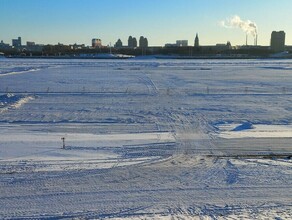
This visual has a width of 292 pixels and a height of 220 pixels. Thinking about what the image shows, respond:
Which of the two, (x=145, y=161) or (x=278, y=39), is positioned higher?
(x=278, y=39)

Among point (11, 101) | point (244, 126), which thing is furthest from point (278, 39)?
point (244, 126)

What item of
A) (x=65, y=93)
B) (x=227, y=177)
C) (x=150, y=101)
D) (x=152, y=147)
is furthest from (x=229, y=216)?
(x=65, y=93)

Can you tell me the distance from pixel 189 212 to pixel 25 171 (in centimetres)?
470

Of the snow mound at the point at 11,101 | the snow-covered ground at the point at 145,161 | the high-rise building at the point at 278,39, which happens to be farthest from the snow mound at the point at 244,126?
the high-rise building at the point at 278,39

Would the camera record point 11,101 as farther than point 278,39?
No

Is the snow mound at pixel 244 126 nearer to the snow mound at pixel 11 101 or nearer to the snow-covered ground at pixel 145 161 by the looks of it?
the snow-covered ground at pixel 145 161

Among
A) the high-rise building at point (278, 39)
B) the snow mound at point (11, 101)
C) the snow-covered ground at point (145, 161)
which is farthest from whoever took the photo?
the high-rise building at point (278, 39)

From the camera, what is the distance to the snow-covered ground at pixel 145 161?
7504mm

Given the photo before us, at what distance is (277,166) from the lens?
10102 mm

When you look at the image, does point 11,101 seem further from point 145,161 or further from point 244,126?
point 145,161

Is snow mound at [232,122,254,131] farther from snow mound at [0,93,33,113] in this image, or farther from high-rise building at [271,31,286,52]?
high-rise building at [271,31,286,52]

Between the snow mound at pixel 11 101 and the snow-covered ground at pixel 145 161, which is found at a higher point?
the snow mound at pixel 11 101

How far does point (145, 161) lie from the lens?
10578 millimetres

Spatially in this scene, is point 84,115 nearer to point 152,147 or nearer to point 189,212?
point 152,147
